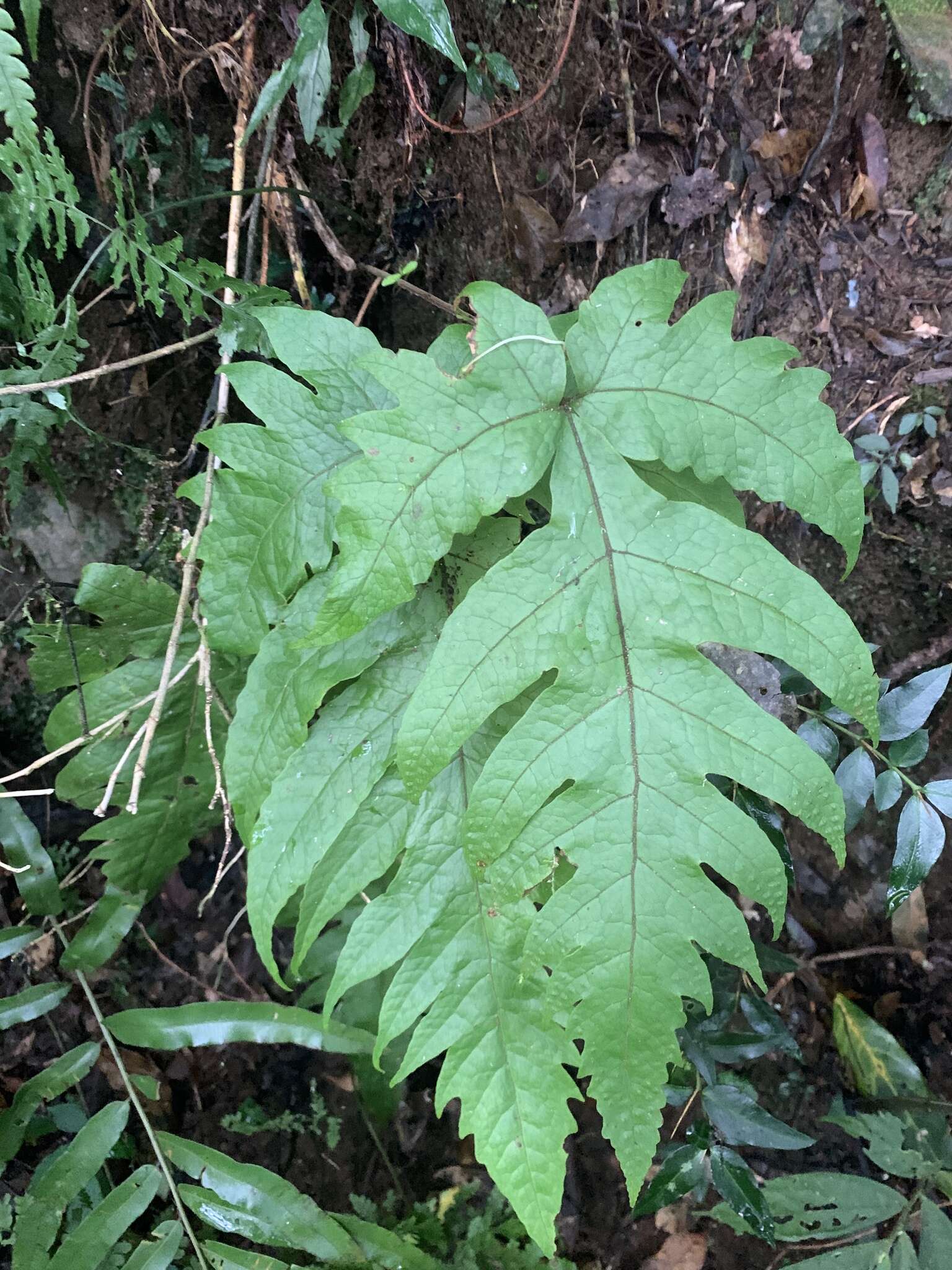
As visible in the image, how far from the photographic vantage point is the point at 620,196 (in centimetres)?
200

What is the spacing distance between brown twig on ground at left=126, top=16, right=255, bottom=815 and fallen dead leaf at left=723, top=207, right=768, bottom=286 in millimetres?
1248

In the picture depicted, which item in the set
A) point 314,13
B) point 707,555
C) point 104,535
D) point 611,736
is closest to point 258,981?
point 104,535

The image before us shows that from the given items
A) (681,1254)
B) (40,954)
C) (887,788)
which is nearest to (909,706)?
(887,788)

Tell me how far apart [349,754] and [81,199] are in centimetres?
153

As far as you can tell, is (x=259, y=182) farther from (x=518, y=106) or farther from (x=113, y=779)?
(x=113, y=779)

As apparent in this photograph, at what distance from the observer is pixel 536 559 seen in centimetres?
124

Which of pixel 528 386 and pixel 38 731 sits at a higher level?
pixel 528 386

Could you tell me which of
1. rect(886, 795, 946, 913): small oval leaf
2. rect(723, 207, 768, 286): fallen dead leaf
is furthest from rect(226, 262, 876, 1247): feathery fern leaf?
rect(723, 207, 768, 286): fallen dead leaf

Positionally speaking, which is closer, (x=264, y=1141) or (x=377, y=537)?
(x=377, y=537)

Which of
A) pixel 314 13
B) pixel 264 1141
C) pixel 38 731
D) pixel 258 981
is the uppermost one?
pixel 314 13

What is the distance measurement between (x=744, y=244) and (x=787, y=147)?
28 cm

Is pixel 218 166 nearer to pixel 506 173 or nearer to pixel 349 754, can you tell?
pixel 506 173

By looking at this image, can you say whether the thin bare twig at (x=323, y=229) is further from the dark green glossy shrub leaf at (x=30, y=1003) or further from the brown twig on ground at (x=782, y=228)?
the dark green glossy shrub leaf at (x=30, y=1003)

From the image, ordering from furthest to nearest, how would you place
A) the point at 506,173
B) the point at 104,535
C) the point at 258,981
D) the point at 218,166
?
the point at 258,981
the point at 104,535
the point at 506,173
the point at 218,166
